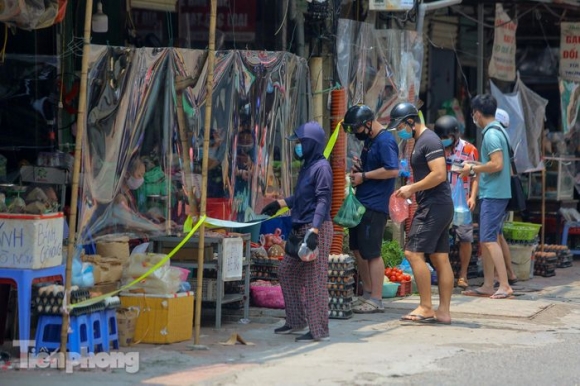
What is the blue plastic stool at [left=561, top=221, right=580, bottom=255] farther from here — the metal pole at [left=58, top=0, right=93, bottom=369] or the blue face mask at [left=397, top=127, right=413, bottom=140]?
the metal pole at [left=58, top=0, right=93, bottom=369]

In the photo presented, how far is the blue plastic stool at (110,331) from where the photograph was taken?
28.0ft

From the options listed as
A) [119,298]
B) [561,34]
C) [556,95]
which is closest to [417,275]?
[119,298]

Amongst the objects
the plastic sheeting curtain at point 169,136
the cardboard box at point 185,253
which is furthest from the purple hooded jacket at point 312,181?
the cardboard box at point 185,253

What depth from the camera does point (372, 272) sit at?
10781 millimetres

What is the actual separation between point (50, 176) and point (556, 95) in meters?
10.7

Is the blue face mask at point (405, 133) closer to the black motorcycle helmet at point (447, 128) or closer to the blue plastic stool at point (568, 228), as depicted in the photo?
the black motorcycle helmet at point (447, 128)

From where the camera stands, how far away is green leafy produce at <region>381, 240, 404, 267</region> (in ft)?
41.2

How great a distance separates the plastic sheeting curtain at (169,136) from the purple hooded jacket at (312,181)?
0.83m

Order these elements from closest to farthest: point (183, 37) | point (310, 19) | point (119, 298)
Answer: point (119, 298)
point (310, 19)
point (183, 37)

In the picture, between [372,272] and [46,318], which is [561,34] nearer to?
[372,272]

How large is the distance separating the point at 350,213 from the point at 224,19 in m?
3.77

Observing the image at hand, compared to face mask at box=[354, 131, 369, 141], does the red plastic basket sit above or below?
below

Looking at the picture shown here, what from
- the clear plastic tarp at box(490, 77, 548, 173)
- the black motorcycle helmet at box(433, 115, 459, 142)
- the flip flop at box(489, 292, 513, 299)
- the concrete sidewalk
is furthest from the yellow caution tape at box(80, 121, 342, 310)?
the clear plastic tarp at box(490, 77, 548, 173)

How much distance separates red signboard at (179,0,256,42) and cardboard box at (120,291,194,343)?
4.80m
